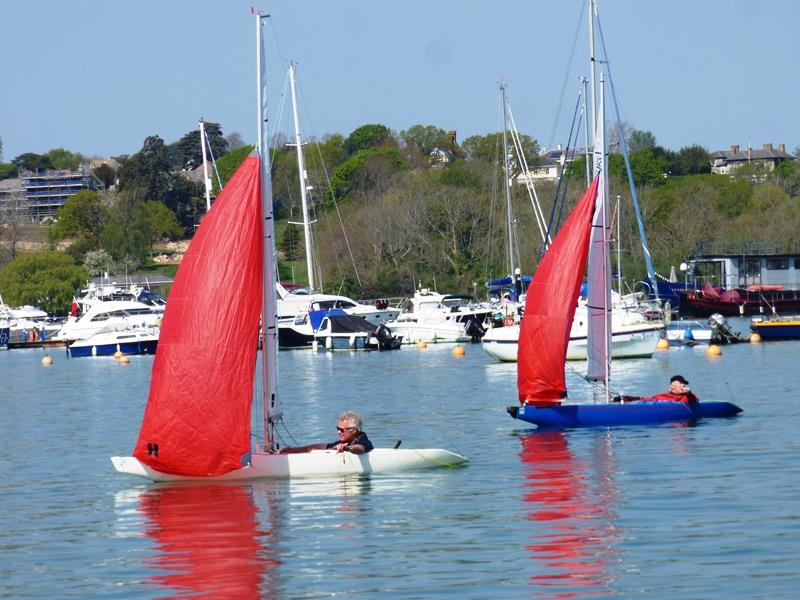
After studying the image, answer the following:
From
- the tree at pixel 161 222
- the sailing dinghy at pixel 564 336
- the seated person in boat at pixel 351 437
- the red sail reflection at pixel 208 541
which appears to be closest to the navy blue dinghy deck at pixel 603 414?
the sailing dinghy at pixel 564 336

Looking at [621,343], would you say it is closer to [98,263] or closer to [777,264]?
[777,264]

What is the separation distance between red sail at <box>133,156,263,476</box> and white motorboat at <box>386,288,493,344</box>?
159ft

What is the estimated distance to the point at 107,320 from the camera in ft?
269

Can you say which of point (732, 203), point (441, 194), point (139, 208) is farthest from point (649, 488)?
point (139, 208)

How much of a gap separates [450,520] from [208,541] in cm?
321

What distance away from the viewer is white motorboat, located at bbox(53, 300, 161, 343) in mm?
81125

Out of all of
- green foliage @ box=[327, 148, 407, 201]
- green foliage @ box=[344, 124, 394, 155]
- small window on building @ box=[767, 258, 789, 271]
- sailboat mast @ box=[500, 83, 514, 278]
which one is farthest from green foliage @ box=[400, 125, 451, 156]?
sailboat mast @ box=[500, 83, 514, 278]

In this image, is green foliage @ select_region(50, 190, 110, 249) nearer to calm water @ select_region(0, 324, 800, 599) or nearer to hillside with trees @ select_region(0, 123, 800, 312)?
hillside with trees @ select_region(0, 123, 800, 312)

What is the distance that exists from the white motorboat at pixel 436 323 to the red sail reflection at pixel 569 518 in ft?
143


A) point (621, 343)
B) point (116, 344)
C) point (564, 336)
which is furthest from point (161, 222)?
point (564, 336)

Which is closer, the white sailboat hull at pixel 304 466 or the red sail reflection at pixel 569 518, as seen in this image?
the red sail reflection at pixel 569 518

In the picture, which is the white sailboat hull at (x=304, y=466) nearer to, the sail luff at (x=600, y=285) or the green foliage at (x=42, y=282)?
the sail luff at (x=600, y=285)

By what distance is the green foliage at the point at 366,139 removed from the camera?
17612 centimetres

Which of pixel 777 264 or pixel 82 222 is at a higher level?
pixel 82 222
